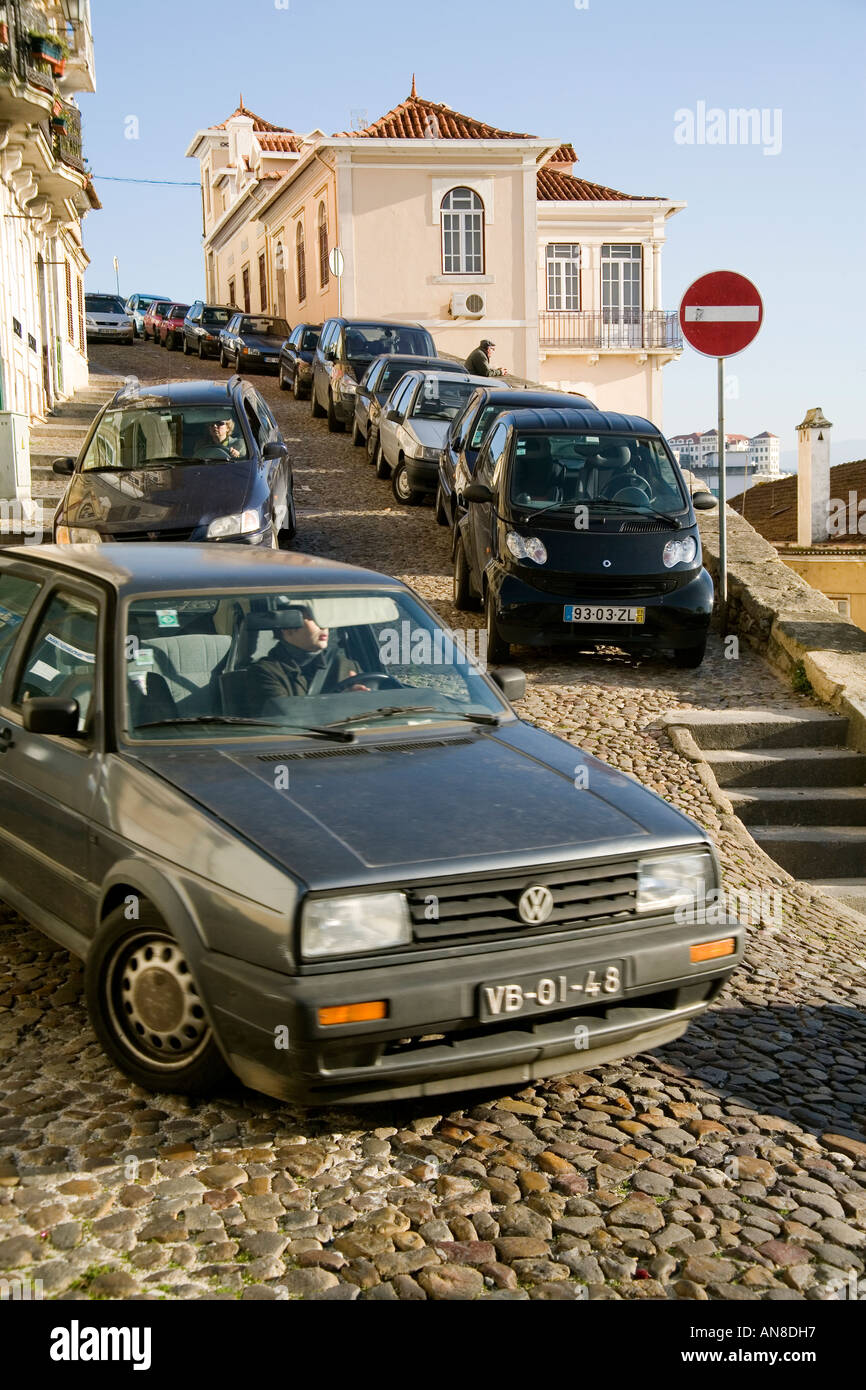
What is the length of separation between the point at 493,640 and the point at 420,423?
7.91 metres

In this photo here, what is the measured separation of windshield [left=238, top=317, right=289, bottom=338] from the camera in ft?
128

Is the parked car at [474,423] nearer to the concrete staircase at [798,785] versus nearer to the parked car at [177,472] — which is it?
the parked car at [177,472]

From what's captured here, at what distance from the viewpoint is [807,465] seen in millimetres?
36781

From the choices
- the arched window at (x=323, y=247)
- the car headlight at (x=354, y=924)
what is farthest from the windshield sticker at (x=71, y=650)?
the arched window at (x=323, y=247)

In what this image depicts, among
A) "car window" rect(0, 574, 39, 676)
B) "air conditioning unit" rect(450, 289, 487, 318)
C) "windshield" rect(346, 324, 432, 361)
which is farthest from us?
"air conditioning unit" rect(450, 289, 487, 318)

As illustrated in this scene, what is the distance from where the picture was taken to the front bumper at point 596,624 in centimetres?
1088

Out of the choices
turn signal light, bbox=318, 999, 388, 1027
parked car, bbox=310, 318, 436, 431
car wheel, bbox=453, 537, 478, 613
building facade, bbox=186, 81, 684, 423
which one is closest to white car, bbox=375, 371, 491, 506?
parked car, bbox=310, 318, 436, 431

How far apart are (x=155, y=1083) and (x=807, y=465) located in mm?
34581

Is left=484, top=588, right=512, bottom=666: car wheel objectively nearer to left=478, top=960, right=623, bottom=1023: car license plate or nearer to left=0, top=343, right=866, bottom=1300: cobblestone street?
left=0, top=343, right=866, bottom=1300: cobblestone street

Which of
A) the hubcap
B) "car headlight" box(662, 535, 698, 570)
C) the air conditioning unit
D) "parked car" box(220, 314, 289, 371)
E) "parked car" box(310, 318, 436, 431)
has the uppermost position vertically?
the air conditioning unit

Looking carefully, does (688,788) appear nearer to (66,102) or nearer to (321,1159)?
(321,1159)

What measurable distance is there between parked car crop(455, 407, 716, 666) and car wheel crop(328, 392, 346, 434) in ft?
44.8

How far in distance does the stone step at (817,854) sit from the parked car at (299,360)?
23466mm
